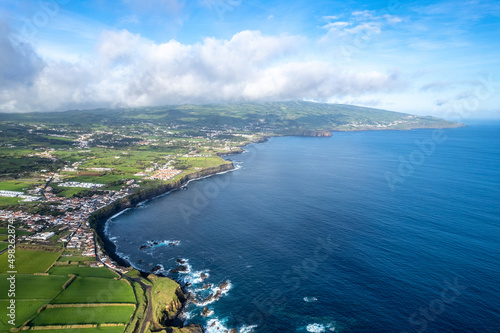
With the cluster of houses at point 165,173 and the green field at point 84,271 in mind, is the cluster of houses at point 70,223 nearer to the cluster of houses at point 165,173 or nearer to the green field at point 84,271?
the green field at point 84,271

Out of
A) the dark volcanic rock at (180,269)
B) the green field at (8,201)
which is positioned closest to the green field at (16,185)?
the green field at (8,201)

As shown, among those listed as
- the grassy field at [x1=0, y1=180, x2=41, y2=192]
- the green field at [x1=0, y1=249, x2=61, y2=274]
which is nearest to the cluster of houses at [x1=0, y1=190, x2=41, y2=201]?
the grassy field at [x1=0, y1=180, x2=41, y2=192]

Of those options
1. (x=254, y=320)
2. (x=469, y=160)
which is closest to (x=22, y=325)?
(x=254, y=320)

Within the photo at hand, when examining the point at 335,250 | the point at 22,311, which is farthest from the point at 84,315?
the point at 335,250

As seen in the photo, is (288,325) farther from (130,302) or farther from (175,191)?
(175,191)

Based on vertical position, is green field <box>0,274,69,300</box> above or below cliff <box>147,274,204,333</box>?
above

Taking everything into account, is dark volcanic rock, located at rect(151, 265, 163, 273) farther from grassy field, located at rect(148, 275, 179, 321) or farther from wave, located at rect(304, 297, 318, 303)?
wave, located at rect(304, 297, 318, 303)
